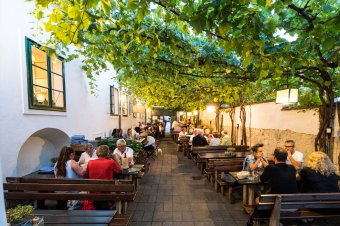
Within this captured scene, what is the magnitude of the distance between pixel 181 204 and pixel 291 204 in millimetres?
2633

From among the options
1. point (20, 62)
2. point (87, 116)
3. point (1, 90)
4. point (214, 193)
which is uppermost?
point (20, 62)

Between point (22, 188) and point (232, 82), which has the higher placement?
point (232, 82)

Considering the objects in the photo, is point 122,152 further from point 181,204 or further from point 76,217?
point 76,217

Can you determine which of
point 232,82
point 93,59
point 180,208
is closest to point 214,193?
point 180,208

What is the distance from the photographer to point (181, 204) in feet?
17.2

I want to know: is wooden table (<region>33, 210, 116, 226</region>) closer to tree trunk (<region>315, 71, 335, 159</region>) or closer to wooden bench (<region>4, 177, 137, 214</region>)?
wooden bench (<region>4, 177, 137, 214</region>)

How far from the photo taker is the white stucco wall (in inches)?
165

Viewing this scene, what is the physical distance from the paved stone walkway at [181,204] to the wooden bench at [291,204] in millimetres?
1169

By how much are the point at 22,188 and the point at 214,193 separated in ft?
14.1

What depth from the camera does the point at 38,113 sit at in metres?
5.09

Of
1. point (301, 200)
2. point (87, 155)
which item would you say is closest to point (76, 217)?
point (87, 155)

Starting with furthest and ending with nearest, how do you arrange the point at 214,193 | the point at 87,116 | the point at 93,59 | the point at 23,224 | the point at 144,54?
1. the point at 87,116
2. the point at 214,193
3. the point at 93,59
4. the point at 144,54
5. the point at 23,224

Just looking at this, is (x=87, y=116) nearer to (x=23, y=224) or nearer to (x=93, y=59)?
(x=93, y=59)

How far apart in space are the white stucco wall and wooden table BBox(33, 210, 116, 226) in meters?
1.75
